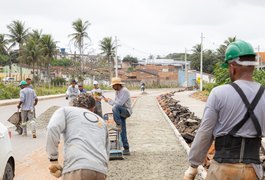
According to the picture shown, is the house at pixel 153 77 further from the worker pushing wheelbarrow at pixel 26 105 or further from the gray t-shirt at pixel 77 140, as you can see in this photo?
the gray t-shirt at pixel 77 140

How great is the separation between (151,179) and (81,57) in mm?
67155

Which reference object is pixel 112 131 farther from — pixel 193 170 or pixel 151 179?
pixel 193 170

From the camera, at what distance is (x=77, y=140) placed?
406 centimetres

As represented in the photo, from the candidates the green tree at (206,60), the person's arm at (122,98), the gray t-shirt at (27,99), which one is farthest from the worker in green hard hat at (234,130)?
the green tree at (206,60)

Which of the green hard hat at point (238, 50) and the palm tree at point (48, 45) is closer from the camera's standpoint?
the green hard hat at point (238, 50)

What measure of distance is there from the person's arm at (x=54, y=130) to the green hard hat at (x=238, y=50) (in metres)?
1.49

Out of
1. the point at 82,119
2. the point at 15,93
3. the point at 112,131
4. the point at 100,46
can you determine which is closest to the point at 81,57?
the point at 100,46

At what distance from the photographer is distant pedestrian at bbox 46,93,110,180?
13.0 feet

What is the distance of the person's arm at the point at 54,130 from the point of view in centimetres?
403

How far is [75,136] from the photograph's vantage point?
4070 mm

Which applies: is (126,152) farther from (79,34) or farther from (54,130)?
(79,34)

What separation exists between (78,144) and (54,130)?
9.2 inches

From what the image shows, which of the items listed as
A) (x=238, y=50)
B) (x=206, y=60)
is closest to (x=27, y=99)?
(x=238, y=50)

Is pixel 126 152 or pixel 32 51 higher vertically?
pixel 32 51
